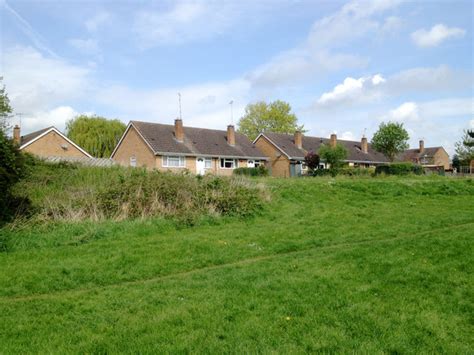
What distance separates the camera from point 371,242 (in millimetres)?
11203

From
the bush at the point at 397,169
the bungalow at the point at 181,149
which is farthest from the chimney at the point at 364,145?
the bush at the point at 397,169

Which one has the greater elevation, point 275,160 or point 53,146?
point 53,146

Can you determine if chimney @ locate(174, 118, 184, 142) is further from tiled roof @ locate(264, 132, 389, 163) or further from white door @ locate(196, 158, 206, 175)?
tiled roof @ locate(264, 132, 389, 163)

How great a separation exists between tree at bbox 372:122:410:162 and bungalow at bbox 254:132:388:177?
398cm

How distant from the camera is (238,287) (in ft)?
24.4

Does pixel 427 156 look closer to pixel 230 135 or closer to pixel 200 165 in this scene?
pixel 230 135

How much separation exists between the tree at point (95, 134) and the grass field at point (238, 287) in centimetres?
5110

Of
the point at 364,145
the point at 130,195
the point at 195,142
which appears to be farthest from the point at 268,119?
the point at 130,195

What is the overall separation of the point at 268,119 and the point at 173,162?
127 ft

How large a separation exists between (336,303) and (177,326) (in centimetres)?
241

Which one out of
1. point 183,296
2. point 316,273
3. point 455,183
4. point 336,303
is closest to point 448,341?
point 336,303

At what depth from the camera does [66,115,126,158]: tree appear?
61031mm

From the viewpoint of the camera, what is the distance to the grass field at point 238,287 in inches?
208

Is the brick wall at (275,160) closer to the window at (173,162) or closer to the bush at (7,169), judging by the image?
the window at (173,162)
